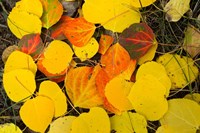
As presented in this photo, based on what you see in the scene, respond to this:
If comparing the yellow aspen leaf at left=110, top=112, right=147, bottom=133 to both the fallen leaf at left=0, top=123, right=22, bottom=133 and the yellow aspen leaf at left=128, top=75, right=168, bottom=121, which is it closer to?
the yellow aspen leaf at left=128, top=75, right=168, bottom=121

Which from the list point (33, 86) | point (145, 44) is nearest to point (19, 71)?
point (33, 86)

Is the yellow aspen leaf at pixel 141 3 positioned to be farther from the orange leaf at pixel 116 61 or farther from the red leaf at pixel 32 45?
the red leaf at pixel 32 45

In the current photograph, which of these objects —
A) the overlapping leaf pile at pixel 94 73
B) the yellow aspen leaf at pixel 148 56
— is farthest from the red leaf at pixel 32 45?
the yellow aspen leaf at pixel 148 56

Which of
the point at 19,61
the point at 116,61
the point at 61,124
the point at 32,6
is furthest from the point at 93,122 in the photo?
the point at 32,6

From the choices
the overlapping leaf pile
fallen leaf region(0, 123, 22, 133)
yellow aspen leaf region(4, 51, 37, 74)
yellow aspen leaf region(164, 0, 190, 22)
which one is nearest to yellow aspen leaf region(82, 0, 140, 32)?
the overlapping leaf pile

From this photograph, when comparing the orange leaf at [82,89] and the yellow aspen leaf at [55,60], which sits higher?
the yellow aspen leaf at [55,60]

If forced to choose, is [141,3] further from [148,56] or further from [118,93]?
[118,93]
